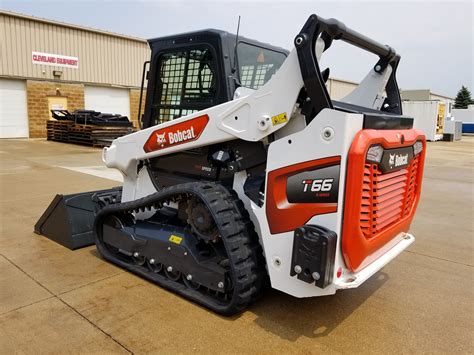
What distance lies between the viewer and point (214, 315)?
2.98 m

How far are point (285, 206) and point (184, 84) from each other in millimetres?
1570

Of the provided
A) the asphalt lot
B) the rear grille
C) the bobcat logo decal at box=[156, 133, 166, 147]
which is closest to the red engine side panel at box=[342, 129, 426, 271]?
the rear grille

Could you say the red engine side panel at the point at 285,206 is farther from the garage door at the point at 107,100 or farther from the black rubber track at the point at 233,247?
the garage door at the point at 107,100

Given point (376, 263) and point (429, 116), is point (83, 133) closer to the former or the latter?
point (376, 263)

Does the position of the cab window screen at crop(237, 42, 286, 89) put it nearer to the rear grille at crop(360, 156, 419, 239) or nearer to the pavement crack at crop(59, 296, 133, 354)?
the rear grille at crop(360, 156, 419, 239)

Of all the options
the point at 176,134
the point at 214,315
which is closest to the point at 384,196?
the point at 214,315

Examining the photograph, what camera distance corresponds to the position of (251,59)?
138 inches

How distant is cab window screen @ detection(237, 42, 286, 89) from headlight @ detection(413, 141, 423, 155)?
4.70ft

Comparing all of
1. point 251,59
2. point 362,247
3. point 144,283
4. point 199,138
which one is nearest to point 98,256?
point 144,283

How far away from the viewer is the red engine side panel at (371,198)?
2.43 meters

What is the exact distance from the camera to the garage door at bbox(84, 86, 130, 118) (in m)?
20.7

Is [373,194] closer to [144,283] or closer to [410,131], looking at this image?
[410,131]

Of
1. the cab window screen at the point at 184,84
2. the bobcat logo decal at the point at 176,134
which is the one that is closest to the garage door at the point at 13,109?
the cab window screen at the point at 184,84

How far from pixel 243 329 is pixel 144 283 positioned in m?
1.14
